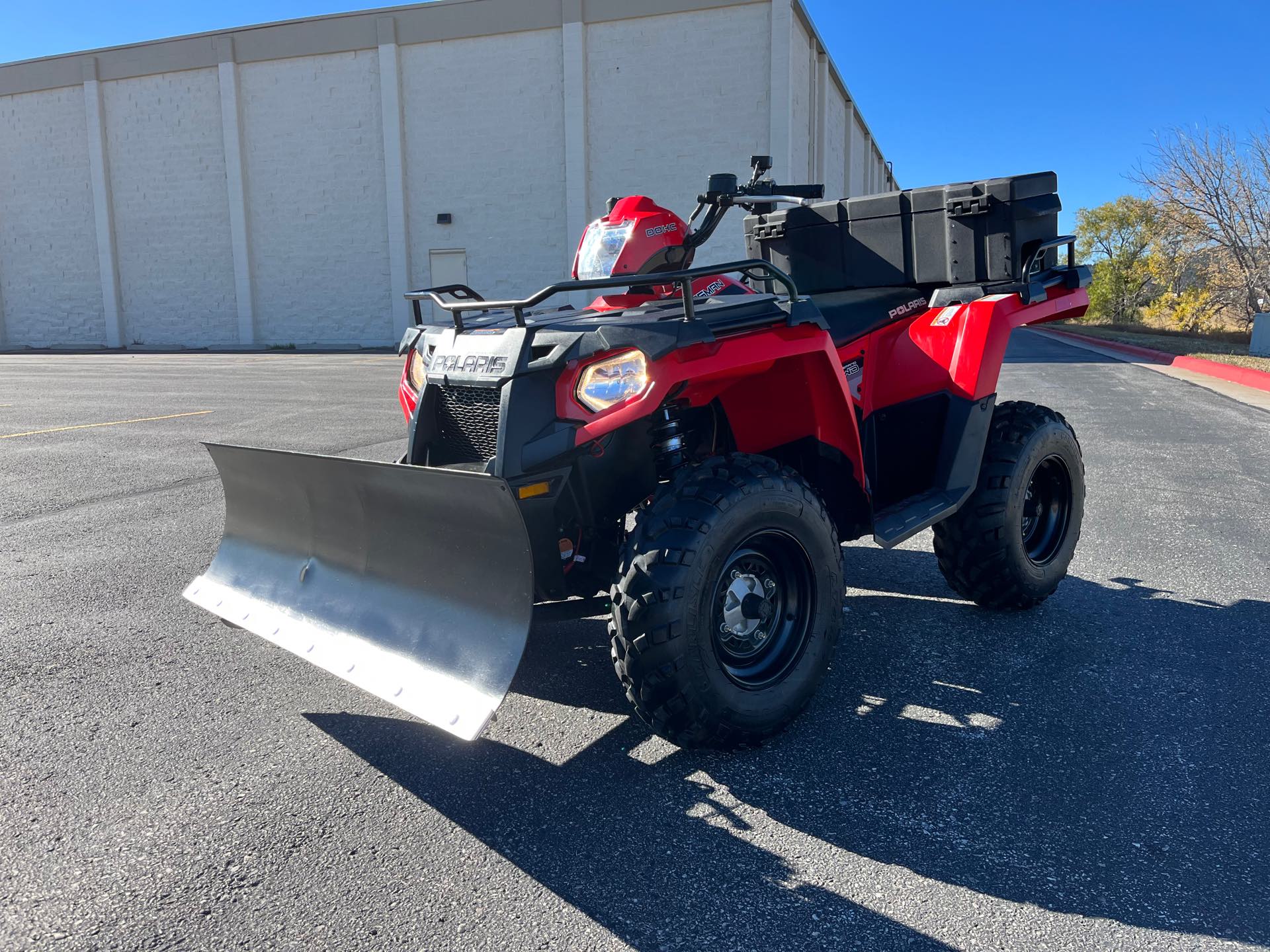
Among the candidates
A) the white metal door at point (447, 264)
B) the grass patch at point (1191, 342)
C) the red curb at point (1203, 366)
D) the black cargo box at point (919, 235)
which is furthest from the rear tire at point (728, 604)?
the white metal door at point (447, 264)

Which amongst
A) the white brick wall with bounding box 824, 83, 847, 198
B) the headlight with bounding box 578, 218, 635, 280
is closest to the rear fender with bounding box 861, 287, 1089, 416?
the headlight with bounding box 578, 218, 635, 280

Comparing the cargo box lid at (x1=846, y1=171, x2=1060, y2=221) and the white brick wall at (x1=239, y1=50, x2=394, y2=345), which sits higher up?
the white brick wall at (x1=239, y1=50, x2=394, y2=345)

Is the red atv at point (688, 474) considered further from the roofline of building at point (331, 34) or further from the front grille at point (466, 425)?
the roofline of building at point (331, 34)

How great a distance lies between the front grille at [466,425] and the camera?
3.20 meters

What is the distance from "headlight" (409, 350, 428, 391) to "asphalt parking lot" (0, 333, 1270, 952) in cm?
119

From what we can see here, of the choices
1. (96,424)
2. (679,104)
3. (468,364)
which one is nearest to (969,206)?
(468,364)

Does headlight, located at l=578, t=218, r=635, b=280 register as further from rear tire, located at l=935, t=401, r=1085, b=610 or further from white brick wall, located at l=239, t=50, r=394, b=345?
white brick wall, located at l=239, t=50, r=394, b=345

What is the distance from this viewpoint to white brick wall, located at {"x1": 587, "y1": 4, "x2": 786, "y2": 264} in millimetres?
23797

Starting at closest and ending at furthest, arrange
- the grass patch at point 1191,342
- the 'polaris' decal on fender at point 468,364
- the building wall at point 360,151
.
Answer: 1. the 'polaris' decal on fender at point 468,364
2. the grass patch at point 1191,342
3. the building wall at point 360,151

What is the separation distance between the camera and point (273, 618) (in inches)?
135

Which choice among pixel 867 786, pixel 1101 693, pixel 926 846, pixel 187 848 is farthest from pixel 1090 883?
pixel 187 848

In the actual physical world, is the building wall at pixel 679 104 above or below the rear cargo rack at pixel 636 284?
above

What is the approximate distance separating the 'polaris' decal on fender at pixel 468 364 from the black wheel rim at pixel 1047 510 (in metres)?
2.75

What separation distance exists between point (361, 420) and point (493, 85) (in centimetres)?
1794
